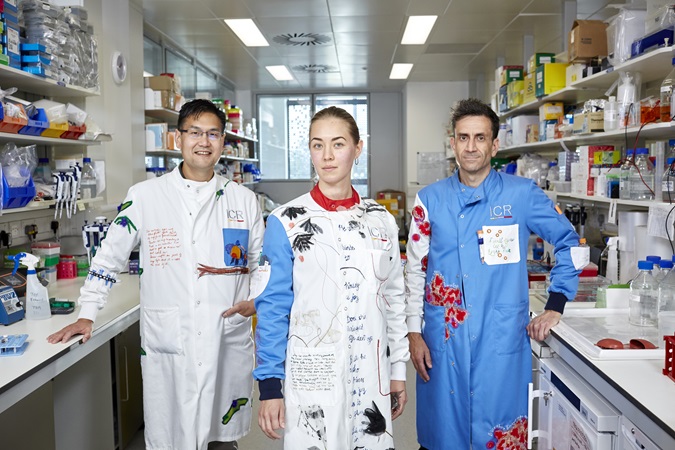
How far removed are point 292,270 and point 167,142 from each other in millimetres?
3797

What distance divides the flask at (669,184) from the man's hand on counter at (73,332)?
2.45 meters

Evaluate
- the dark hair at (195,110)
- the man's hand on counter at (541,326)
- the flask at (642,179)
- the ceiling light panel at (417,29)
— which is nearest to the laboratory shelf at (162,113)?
the ceiling light panel at (417,29)

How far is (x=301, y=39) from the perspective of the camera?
242 inches

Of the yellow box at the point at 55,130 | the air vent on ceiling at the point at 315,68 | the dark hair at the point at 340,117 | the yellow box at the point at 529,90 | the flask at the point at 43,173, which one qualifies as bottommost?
the flask at the point at 43,173

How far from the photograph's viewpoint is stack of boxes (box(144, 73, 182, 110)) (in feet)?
15.7

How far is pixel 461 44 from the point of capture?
6359 millimetres

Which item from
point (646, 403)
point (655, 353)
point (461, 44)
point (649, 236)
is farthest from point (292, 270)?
point (461, 44)

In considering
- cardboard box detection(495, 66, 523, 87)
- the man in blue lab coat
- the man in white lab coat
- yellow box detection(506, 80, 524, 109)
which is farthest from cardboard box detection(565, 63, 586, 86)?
the man in white lab coat

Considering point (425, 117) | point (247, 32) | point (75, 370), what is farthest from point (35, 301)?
point (425, 117)

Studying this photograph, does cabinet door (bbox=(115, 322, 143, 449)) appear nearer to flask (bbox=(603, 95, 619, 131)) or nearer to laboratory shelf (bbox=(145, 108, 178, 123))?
laboratory shelf (bbox=(145, 108, 178, 123))

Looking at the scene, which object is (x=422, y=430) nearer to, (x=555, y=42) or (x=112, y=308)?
(x=112, y=308)

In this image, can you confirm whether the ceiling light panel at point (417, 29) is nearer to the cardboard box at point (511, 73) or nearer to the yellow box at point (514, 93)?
the cardboard box at point (511, 73)

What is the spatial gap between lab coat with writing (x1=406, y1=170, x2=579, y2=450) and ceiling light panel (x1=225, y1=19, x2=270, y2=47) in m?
3.92

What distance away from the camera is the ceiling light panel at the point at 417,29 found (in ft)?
17.5
